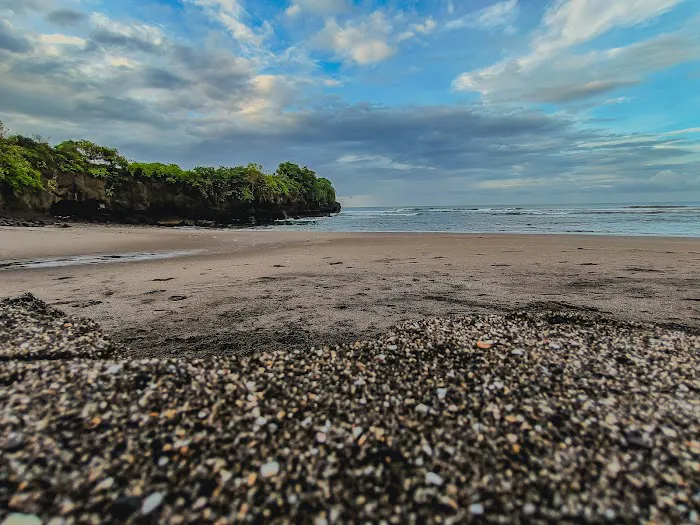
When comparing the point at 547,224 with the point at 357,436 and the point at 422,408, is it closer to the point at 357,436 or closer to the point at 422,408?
the point at 422,408

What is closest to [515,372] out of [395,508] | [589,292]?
[395,508]

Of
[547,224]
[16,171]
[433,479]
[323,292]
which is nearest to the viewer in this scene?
[433,479]

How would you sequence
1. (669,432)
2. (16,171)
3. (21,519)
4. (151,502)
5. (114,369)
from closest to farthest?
Answer: (21,519) → (151,502) → (669,432) → (114,369) → (16,171)

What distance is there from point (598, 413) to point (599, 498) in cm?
80

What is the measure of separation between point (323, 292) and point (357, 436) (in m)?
4.56

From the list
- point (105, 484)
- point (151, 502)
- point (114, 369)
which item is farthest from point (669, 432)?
point (114, 369)

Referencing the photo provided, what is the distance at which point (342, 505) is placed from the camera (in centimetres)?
201

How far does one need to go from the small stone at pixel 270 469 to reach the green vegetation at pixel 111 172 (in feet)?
97.8

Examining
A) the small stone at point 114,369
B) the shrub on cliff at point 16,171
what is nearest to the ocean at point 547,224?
the shrub on cliff at point 16,171

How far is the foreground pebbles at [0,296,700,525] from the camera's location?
1976mm

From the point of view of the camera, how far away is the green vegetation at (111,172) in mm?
23812

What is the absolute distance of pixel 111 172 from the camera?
31.7m

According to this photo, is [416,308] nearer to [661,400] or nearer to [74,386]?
[661,400]

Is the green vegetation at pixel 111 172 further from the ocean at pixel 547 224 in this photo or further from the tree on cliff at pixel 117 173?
the ocean at pixel 547 224
